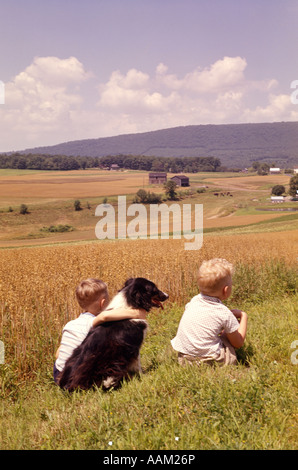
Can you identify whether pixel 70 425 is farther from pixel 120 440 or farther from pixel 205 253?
pixel 205 253

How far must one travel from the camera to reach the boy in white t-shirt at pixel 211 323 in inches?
161

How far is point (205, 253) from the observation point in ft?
44.1

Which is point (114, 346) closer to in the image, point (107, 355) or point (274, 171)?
point (107, 355)

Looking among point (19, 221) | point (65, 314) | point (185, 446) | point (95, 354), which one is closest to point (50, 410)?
point (95, 354)

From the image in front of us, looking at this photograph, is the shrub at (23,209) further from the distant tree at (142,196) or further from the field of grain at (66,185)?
the distant tree at (142,196)

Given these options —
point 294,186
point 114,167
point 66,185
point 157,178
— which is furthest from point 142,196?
point 114,167

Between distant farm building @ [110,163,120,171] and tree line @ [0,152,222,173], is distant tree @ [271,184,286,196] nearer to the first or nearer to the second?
tree line @ [0,152,222,173]

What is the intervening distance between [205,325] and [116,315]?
936 mm

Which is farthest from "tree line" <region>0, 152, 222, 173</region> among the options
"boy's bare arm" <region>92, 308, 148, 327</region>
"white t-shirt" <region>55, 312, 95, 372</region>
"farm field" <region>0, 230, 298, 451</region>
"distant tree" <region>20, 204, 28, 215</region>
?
"boy's bare arm" <region>92, 308, 148, 327</region>

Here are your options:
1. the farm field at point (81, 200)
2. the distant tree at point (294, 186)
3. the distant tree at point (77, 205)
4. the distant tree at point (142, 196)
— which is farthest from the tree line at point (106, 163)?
the distant tree at point (294, 186)

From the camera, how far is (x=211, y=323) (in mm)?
4137

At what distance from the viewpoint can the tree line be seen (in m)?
142

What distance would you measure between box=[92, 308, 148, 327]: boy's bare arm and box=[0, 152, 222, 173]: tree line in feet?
468
